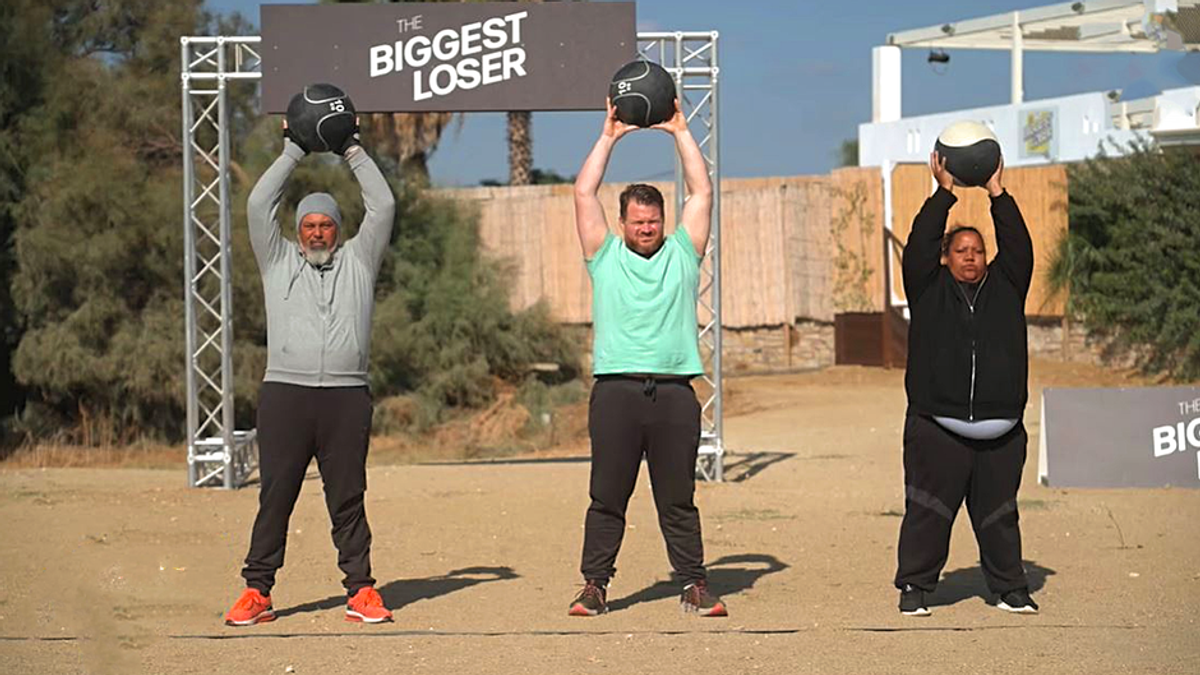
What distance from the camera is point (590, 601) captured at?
25.3 feet

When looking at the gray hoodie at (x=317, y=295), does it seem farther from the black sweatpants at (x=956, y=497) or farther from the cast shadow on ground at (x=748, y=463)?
the cast shadow on ground at (x=748, y=463)

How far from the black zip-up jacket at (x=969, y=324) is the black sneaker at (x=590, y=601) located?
1.67 meters

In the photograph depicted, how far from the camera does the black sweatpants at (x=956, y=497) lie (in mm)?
7742

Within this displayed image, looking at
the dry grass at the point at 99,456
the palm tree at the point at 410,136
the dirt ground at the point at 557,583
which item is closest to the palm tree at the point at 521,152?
the palm tree at the point at 410,136

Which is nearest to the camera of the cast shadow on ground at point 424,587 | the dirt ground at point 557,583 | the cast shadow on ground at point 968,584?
the dirt ground at point 557,583

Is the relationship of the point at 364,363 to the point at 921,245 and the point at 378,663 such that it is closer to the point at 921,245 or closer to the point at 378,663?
the point at 378,663

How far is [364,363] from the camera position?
7.69m

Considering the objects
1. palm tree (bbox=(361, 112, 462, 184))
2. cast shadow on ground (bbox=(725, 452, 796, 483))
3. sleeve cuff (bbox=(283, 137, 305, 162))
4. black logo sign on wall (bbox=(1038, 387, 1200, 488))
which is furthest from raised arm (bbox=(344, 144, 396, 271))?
palm tree (bbox=(361, 112, 462, 184))

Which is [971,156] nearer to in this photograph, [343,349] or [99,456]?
[343,349]

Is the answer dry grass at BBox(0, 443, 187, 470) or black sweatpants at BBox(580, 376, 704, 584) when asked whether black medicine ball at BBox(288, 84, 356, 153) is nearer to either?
black sweatpants at BBox(580, 376, 704, 584)

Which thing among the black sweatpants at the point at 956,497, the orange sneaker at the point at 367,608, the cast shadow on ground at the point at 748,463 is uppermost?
the black sweatpants at the point at 956,497

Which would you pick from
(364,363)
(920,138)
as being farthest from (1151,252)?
(364,363)

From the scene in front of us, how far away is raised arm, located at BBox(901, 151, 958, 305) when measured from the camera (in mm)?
7609

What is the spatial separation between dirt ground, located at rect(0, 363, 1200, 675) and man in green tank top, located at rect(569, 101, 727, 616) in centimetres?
35
